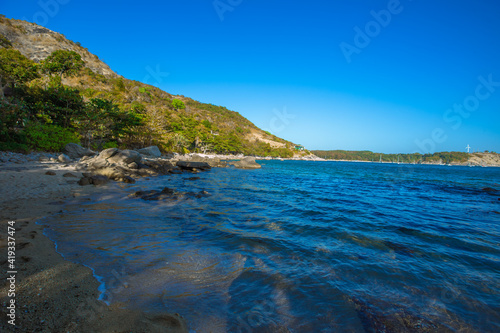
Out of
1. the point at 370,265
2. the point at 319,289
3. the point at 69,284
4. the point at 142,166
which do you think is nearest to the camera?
the point at 69,284

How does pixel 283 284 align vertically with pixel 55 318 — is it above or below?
below

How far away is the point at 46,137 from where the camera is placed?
21.9 meters

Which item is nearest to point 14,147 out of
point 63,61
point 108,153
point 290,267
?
point 108,153

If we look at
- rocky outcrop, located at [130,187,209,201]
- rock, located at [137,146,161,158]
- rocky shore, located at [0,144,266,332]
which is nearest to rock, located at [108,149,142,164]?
rocky outcrop, located at [130,187,209,201]

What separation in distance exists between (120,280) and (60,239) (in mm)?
2763

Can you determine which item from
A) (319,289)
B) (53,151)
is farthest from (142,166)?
(319,289)

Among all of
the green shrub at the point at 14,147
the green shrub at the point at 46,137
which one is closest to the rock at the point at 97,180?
the green shrub at the point at 14,147

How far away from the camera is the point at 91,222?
644 cm

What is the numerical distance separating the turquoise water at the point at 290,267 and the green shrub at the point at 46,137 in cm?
2001

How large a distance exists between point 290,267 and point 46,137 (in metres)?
28.7

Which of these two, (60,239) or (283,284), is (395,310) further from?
(60,239)

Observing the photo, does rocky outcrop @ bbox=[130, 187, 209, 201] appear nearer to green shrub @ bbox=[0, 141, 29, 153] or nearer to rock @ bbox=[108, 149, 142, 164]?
rock @ bbox=[108, 149, 142, 164]

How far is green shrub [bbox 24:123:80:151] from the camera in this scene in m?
20.8

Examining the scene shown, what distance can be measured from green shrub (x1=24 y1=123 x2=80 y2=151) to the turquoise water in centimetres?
2001
